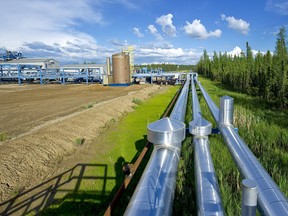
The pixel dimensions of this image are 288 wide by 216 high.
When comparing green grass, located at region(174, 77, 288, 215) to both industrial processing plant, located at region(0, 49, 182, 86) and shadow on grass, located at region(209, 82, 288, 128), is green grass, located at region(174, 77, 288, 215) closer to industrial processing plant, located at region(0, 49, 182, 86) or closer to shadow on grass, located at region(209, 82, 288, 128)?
shadow on grass, located at region(209, 82, 288, 128)

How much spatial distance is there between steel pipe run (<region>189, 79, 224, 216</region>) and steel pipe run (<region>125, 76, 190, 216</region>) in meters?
0.29

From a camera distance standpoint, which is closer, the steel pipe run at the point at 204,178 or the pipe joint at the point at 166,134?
the steel pipe run at the point at 204,178

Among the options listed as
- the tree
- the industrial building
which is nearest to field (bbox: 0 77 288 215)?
the tree

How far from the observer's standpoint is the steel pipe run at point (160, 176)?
2021mm

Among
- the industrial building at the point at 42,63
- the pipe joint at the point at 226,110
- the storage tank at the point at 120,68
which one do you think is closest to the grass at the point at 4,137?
the pipe joint at the point at 226,110

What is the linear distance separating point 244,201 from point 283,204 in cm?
67

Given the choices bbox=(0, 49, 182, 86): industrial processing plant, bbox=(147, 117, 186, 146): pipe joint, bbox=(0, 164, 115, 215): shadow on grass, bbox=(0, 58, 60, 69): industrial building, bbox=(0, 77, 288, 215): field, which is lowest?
bbox=(0, 164, 115, 215): shadow on grass

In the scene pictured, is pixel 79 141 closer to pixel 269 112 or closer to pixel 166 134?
pixel 166 134

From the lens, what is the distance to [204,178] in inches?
112

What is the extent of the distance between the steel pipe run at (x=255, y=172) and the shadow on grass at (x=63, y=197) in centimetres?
256

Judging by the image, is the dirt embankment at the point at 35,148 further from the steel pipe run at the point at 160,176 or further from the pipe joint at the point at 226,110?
the pipe joint at the point at 226,110

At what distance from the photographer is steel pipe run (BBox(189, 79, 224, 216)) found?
7.49 ft

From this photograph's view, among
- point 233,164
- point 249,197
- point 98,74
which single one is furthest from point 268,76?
point 98,74

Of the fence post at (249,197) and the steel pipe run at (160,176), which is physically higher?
the fence post at (249,197)
